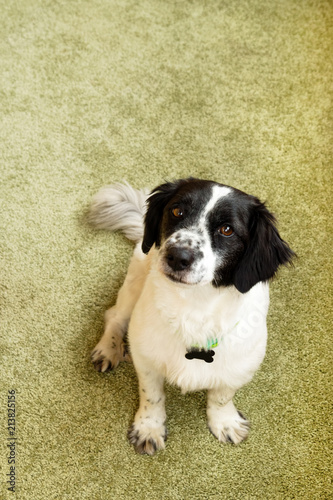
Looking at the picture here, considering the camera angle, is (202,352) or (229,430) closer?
(202,352)

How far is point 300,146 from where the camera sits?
2307 millimetres

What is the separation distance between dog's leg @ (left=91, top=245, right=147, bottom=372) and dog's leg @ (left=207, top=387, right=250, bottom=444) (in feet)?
1.15

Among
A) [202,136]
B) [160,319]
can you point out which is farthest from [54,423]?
[202,136]

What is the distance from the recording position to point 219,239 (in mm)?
1245

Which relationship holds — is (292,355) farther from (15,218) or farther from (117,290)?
(15,218)

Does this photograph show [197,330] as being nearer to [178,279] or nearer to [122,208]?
[178,279]

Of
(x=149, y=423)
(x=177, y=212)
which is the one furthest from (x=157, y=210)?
(x=149, y=423)

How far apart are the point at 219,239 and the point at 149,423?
679 mm

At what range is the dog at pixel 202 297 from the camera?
123 centimetres

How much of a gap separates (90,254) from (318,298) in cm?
90

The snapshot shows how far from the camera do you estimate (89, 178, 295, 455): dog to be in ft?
4.04

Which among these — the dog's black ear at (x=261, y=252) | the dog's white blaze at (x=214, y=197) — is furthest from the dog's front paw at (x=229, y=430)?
the dog's white blaze at (x=214, y=197)

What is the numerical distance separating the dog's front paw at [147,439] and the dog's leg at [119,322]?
0.80 feet

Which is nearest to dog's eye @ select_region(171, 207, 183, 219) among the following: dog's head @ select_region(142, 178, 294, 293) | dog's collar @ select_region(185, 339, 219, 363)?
dog's head @ select_region(142, 178, 294, 293)
